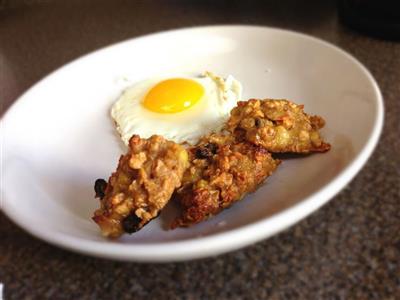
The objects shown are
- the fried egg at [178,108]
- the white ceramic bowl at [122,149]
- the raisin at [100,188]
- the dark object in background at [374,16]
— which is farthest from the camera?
the dark object in background at [374,16]

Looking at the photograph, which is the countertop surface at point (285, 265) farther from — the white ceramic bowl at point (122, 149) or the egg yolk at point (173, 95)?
the egg yolk at point (173, 95)

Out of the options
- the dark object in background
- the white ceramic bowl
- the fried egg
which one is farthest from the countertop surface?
the dark object in background

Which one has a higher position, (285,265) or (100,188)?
(100,188)

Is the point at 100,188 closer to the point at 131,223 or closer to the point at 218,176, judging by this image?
the point at 131,223

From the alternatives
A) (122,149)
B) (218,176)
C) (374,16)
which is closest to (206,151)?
(218,176)

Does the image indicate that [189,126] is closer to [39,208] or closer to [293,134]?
[293,134]

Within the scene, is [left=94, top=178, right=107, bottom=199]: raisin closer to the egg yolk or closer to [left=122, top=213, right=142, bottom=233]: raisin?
[left=122, top=213, right=142, bottom=233]: raisin

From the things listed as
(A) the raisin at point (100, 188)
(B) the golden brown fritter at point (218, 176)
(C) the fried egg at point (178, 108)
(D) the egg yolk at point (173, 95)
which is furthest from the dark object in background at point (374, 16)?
(A) the raisin at point (100, 188)
